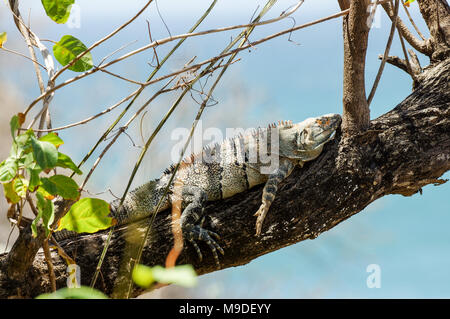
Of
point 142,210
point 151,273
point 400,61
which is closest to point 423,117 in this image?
point 400,61

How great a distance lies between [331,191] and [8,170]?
1.46 m

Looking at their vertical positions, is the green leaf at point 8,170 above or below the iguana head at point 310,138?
below

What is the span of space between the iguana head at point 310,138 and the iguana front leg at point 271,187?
0.08m

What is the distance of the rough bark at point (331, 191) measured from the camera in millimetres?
2135

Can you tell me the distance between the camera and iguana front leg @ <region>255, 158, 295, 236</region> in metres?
2.12

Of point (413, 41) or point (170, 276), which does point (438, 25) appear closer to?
point (413, 41)

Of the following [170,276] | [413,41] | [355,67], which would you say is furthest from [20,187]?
[413,41]

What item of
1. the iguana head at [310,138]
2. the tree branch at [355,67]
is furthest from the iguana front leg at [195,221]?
the tree branch at [355,67]

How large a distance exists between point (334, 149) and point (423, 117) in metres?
0.46

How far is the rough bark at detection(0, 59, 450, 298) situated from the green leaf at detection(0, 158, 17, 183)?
3.37 ft

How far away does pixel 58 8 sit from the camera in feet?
→ 4.44

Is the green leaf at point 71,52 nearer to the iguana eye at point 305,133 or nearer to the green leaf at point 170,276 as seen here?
the green leaf at point 170,276

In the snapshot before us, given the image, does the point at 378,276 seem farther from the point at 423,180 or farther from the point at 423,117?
the point at 423,117
